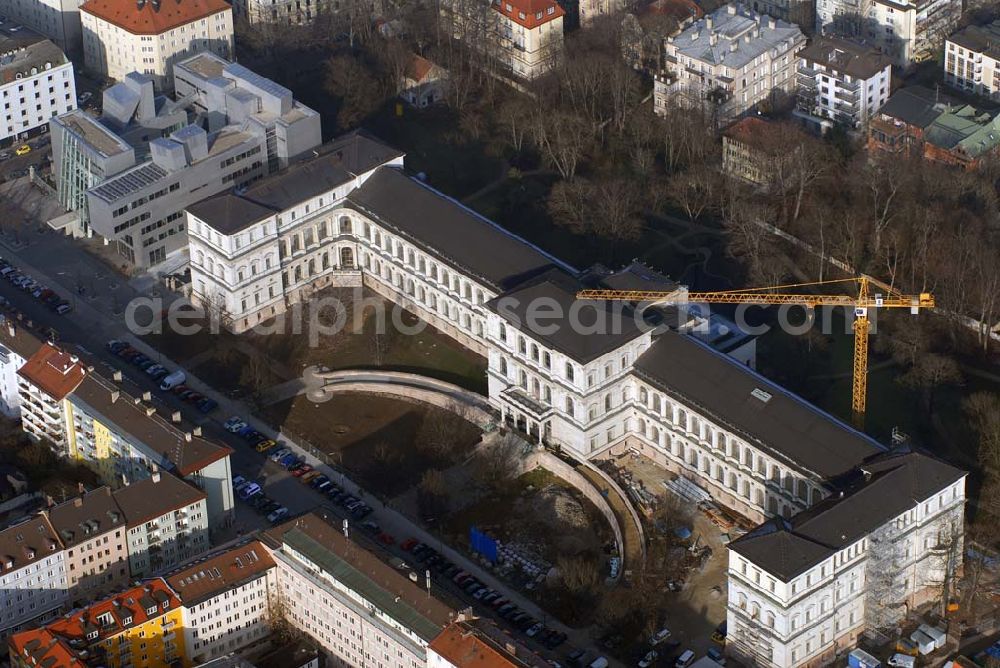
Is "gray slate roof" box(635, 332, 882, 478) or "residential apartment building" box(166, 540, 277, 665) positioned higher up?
"gray slate roof" box(635, 332, 882, 478)

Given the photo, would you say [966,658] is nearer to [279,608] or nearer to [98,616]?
[279,608]

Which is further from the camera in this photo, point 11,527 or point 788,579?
point 11,527

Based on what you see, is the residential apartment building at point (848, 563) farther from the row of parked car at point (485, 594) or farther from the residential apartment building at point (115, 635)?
the residential apartment building at point (115, 635)

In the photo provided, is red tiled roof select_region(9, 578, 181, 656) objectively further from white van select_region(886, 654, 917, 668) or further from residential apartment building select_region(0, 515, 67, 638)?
white van select_region(886, 654, 917, 668)

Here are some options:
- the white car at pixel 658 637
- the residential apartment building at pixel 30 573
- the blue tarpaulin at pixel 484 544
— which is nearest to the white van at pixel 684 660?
the white car at pixel 658 637

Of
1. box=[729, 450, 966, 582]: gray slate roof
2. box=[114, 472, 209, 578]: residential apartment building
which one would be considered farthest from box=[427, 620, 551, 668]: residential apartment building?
box=[114, 472, 209, 578]: residential apartment building

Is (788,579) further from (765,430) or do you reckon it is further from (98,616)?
(98,616)

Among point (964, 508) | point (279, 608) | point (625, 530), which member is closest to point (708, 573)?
point (625, 530)
